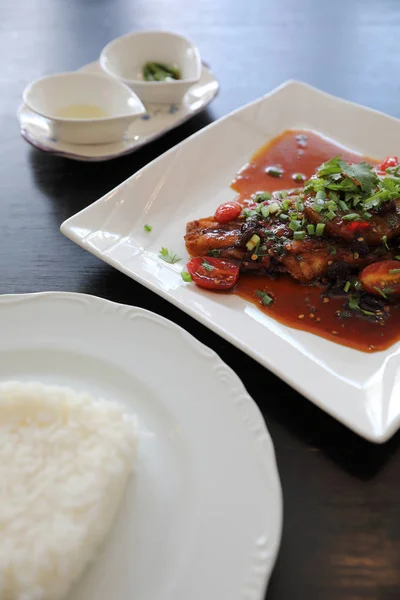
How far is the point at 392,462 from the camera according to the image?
1.93 m

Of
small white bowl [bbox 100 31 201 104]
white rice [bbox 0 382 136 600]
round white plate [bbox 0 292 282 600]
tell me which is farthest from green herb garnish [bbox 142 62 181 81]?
white rice [bbox 0 382 136 600]

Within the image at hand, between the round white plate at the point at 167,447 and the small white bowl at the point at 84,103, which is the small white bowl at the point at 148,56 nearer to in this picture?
the small white bowl at the point at 84,103

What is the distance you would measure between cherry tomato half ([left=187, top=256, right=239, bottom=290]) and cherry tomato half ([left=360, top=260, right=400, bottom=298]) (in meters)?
0.63

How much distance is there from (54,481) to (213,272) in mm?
1275

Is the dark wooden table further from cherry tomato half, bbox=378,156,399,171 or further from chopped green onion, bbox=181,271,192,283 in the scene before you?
cherry tomato half, bbox=378,156,399,171

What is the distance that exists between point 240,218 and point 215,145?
76cm

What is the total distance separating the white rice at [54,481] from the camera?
1.46 metres

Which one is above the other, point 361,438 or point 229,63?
point 229,63

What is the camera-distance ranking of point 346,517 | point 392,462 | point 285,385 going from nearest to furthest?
point 346,517 < point 392,462 < point 285,385

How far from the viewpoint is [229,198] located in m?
3.21

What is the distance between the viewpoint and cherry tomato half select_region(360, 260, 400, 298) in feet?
8.32

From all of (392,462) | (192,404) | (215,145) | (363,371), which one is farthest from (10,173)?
(392,462)

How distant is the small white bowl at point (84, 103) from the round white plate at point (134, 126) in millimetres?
58

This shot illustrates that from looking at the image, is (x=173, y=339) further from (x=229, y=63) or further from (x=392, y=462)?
(x=229, y=63)
